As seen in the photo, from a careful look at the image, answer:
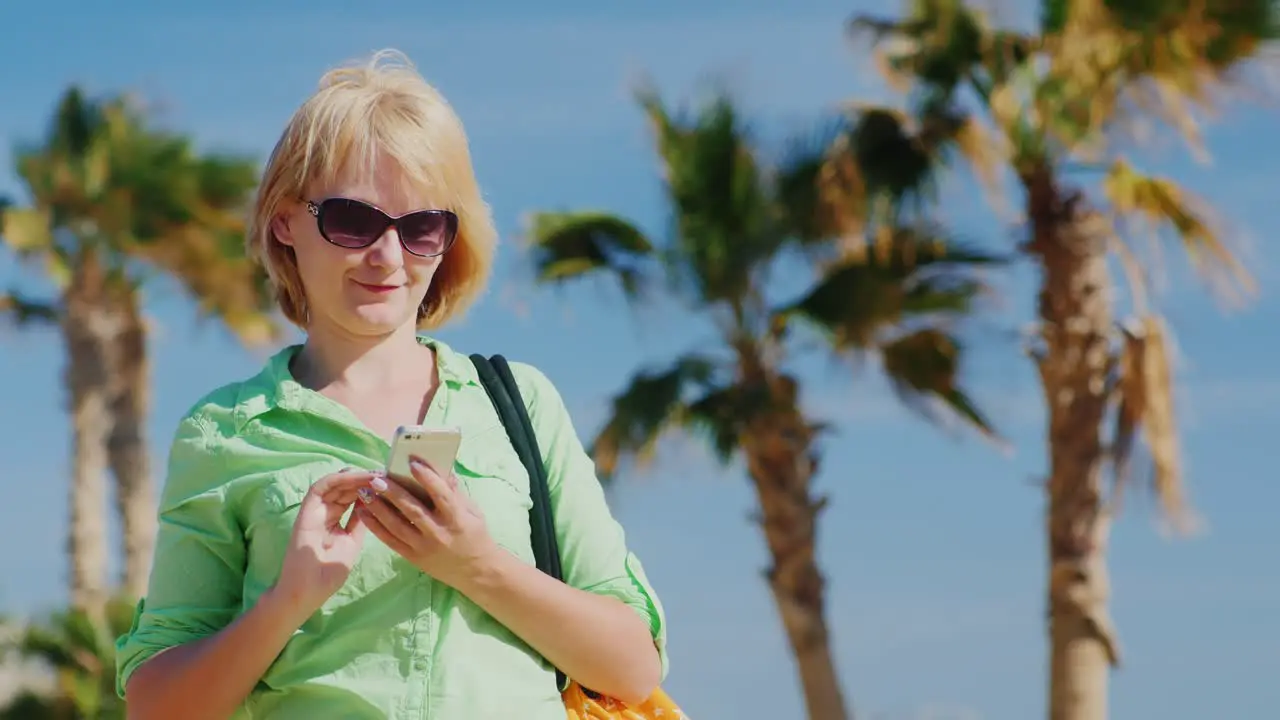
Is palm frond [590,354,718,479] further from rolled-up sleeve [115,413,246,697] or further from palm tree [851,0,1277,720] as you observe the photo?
rolled-up sleeve [115,413,246,697]

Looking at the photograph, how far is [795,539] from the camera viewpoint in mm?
12742

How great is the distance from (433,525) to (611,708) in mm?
487

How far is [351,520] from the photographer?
2271mm

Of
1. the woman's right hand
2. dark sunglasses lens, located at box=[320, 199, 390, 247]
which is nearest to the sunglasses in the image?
dark sunglasses lens, located at box=[320, 199, 390, 247]

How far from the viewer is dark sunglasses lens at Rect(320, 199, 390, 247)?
242 centimetres

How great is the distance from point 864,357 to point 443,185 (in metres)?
10.5

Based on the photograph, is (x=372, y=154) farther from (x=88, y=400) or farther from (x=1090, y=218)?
(x=88, y=400)

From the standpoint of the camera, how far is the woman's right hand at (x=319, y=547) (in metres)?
2.22

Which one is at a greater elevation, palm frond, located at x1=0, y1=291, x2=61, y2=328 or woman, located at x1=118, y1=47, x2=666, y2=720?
palm frond, located at x1=0, y1=291, x2=61, y2=328

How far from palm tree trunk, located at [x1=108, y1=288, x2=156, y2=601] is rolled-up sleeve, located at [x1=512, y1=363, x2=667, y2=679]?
54.6 feet

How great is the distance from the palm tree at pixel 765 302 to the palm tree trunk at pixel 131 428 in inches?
306

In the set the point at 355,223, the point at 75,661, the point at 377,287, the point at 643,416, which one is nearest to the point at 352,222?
the point at 355,223

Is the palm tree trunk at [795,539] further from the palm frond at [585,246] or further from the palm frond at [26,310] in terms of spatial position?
the palm frond at [26,310]

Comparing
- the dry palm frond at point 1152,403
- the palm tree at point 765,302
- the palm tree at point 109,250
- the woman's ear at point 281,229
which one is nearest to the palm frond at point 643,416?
the palm tree at point 765,302
